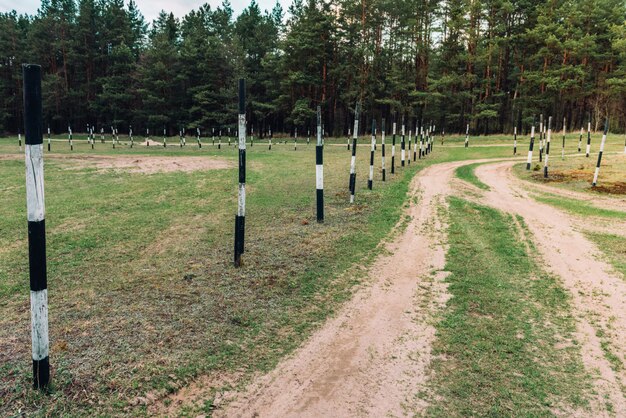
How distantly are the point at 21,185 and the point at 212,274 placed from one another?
10989 millimetres

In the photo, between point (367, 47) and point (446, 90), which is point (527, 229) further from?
point (446, 90)

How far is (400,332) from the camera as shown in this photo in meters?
4.35

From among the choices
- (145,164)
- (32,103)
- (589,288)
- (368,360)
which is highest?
(32,103)

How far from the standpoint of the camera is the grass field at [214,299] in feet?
11.0

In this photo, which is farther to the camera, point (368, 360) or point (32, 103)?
point (368, 360)

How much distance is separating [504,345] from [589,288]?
2.39 metres

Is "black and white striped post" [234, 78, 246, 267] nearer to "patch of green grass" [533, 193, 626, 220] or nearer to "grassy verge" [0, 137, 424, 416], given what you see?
"grassy verge" [0, 137, 424, 416]

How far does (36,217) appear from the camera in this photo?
120 inches

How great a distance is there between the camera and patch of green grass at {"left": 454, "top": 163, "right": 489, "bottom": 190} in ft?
47.9

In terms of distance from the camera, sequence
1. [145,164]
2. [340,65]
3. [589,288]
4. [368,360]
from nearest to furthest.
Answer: [368,360] < [589,288] < [145,164] < [340,65]

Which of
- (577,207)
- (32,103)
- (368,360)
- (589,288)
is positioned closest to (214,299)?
(368,360)

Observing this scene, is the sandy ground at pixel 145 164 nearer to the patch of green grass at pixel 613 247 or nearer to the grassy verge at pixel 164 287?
the grassy verge at pixel 164 287

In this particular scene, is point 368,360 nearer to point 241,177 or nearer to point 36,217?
point 36,217

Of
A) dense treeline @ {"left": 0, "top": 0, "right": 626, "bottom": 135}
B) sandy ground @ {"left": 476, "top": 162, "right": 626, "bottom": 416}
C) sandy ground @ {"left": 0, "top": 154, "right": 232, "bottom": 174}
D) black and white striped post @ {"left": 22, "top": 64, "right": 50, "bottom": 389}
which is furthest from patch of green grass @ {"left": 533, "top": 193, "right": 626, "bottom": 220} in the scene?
dense treeline @ {"left": 0, "top": 0, "right": 626, "bottom": 135}
